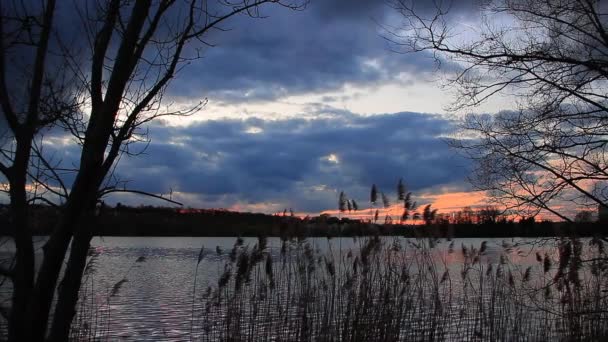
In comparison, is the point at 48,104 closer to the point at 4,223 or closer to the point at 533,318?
the point at 4,223

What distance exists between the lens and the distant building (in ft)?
25.2

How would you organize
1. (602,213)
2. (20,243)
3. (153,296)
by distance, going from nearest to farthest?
(20,243) → (602,213) → (153,296)

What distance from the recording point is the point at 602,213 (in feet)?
25.4

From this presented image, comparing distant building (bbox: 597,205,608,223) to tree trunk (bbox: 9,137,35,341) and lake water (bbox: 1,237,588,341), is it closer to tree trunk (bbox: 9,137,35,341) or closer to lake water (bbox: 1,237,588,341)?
lake water (bbox: 1,237,588,341)

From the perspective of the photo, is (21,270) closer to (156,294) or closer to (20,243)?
(20,243)

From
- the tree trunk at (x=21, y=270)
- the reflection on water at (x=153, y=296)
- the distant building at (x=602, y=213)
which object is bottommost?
the reflection on water at (x=153, y=296)

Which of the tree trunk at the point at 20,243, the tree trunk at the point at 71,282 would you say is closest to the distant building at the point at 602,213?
the tree trunk at the point at 71,282

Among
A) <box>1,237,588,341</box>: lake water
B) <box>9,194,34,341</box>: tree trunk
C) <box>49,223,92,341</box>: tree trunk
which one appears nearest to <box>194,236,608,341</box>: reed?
<box>1,237,588,341</box>: lake water

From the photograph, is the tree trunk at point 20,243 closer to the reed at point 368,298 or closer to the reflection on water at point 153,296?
the reflection on water at point 153,296

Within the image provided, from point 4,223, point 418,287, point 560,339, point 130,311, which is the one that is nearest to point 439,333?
point 418,287

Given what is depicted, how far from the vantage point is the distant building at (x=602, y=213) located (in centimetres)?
767

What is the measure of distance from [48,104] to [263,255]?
13.4 ft

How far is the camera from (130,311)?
53.4 feet

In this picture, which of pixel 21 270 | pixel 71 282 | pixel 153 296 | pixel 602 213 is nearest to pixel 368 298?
pixel 602 213
